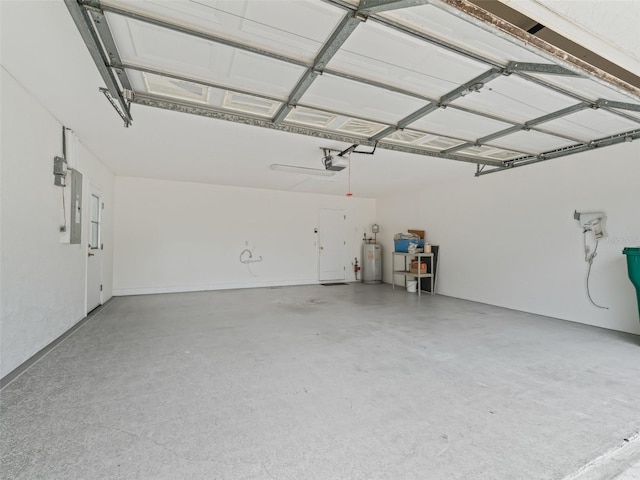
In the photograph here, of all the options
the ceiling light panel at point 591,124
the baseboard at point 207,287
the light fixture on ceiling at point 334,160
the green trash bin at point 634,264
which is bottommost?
the baseboard at point 207,287

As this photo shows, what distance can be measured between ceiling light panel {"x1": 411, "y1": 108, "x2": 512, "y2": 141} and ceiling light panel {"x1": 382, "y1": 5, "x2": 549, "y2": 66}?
0.92 m

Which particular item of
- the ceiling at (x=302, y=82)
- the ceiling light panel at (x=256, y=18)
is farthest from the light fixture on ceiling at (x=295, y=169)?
the ceiling light panel at (x=256, y=18)

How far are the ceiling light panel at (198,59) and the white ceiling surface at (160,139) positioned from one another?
0.32 metres

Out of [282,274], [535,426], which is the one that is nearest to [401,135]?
[535,426]

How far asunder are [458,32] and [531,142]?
294cm

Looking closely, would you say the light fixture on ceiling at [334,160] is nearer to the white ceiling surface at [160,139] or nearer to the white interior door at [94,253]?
the white ceiling surface at [160,139]

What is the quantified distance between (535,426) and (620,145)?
4.17 meters

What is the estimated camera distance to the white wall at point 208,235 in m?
6.40

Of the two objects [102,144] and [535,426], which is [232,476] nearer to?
[535,426]

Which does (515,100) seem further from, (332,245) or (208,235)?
(208,235)

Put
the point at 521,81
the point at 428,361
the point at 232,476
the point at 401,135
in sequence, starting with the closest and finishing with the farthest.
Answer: the point at 232,476 → the point at 521,81 → the point at 428,361 → the point at 401,135

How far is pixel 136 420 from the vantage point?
1.91 metres

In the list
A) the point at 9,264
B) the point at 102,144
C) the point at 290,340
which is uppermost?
the point at 102,144

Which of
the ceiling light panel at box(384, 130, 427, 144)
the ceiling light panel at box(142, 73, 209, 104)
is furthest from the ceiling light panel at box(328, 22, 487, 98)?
the ceiling light panel at box(142, 73, 209, 104)
